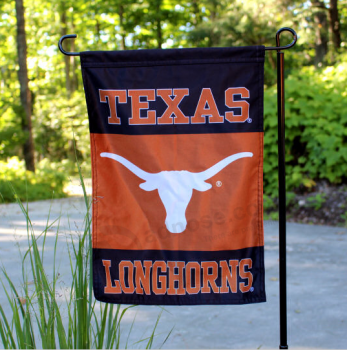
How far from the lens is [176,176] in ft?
7.32

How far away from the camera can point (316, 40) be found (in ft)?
48.6

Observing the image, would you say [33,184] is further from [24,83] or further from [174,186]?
[174,186]

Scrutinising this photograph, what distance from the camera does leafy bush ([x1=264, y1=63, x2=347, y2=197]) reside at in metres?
7.77

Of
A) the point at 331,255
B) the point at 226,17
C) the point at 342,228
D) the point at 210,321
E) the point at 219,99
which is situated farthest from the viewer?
the point at 226,17

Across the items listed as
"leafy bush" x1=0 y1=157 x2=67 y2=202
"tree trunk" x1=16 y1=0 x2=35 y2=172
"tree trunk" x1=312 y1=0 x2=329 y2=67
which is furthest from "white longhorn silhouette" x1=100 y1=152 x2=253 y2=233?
"tree trunk" x1=312 y1=0 x2=329 y2=67

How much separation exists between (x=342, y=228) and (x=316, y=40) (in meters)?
9.74

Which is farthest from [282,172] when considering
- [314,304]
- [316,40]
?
[316,40]

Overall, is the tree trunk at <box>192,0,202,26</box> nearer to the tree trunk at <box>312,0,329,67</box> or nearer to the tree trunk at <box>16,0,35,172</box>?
the tree trunk at <box>312,0,329,67</box>

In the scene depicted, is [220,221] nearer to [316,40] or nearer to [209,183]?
[209,183]

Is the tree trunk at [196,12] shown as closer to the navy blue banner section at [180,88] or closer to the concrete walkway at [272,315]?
the concrete walkway at [272,315]

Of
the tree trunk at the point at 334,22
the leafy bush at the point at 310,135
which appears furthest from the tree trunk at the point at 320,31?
the leafy bush at the point at 310,135

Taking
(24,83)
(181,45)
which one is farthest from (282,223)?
(181,45)

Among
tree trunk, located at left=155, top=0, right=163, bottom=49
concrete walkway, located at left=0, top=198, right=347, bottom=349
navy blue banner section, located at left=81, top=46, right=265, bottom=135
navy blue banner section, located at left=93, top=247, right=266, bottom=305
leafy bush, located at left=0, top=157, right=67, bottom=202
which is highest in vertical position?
tree trunk, located at left=155, top=0, right=163, bottom=49

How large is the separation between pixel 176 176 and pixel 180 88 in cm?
42
